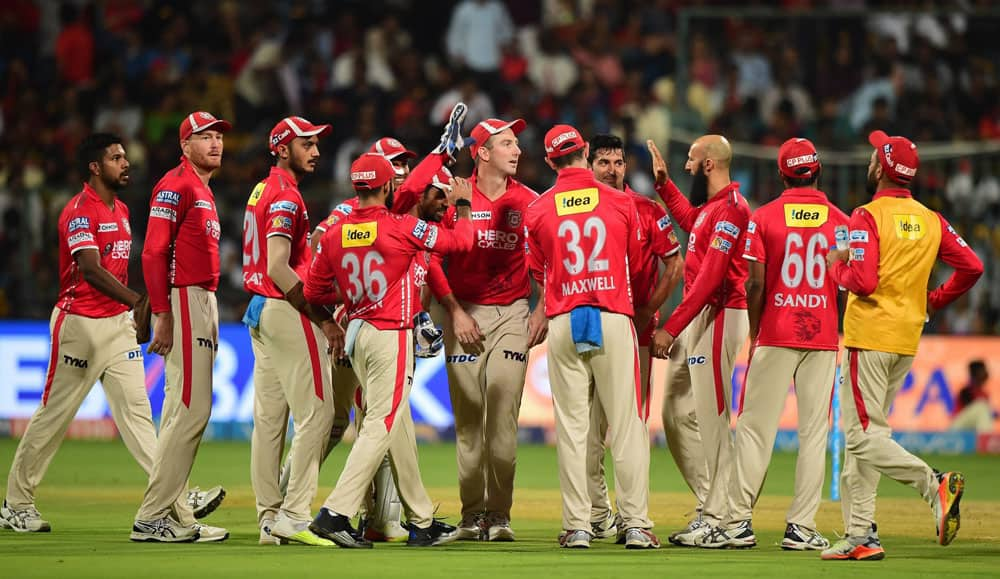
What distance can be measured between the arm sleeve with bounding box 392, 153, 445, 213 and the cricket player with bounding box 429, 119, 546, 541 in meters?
0.49

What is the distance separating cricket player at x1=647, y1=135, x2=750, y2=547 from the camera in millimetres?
11031

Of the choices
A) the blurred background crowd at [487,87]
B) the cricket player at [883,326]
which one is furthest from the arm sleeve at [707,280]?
the blurred background crowd at [487,87]

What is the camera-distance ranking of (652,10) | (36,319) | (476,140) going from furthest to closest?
(652,10), (36,319), (476,140)

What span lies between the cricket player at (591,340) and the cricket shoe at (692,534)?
365 mm

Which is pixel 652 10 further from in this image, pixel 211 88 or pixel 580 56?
pixel 211 88

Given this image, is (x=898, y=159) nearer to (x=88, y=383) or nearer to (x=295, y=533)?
(x=295, y=533)

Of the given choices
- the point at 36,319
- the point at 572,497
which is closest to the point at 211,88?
the point at 36,319

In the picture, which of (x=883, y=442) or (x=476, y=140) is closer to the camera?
(x=883, y=442)

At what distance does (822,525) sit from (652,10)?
14803 mm

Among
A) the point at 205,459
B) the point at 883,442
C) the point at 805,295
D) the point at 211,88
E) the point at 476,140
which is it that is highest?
the point at 211,88

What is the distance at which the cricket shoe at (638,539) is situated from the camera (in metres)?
10.7

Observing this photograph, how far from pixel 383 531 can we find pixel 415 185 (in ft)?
9.21

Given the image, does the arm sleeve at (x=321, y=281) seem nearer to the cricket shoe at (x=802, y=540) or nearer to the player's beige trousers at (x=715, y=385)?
the player's beige trousers at (x=715, y=385)

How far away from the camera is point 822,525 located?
12.8 metres
